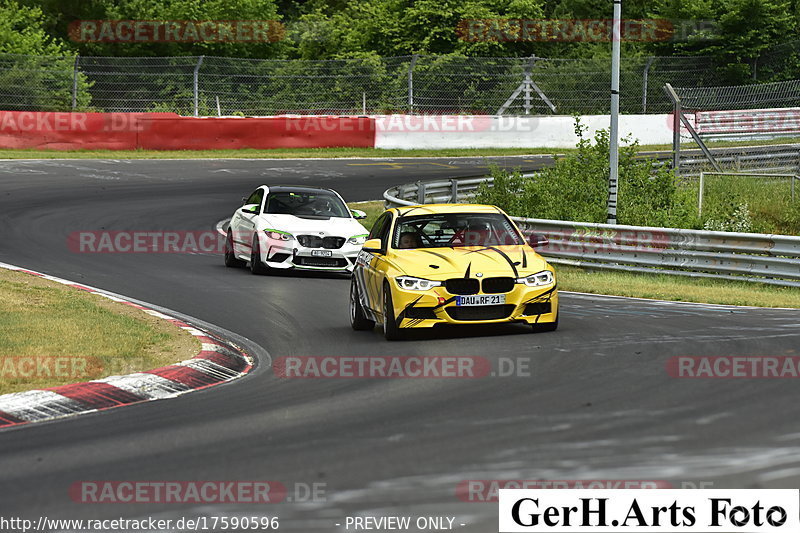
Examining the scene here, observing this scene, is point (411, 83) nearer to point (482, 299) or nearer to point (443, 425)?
point (482, 299)

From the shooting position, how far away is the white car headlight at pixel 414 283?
1252 cm

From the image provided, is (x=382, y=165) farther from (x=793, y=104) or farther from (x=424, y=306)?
(x=424, y=306)

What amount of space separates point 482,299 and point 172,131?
93.7 feet

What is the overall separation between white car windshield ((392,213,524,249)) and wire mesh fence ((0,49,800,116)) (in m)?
23.7

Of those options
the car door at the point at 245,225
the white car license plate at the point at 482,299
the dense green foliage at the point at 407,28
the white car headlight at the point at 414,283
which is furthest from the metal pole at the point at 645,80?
the white car headlight at the point at 414,283

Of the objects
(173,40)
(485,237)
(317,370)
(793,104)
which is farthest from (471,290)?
(173,40)

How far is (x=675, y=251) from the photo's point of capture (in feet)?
64.0

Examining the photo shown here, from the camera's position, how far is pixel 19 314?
1343 cm

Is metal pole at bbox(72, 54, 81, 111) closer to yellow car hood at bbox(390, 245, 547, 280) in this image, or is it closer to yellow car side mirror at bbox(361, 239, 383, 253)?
yellow car side mirror at bbox(361, 239, 383, 253)

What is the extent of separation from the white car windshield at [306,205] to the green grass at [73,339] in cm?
543

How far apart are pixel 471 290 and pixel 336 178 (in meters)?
22.5

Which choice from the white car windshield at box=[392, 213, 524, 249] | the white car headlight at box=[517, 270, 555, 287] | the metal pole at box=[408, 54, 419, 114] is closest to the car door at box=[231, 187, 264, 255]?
the white car windshield at box=[392, 213, 524, 249]

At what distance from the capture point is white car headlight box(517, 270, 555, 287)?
12.7 m
